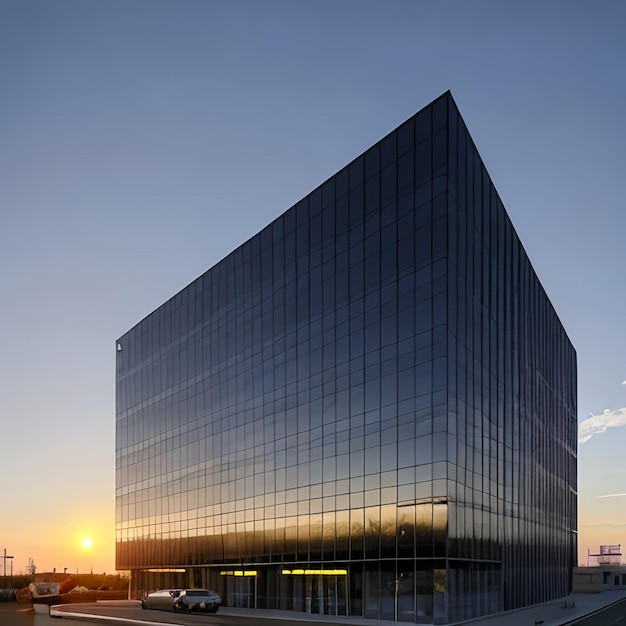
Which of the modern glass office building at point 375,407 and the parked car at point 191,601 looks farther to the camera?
the parked car at point 191,601

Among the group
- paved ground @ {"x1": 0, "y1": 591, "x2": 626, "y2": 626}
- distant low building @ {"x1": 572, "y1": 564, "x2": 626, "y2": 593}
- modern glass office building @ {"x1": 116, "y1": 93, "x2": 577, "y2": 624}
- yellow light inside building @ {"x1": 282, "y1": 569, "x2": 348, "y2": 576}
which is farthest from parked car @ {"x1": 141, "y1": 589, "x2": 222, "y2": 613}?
distant low building @ {"x1": 572, "y1": 564, "x2": 626, "y2": 593}

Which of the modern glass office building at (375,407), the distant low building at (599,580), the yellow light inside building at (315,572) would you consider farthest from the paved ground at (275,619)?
the distant low building at (599,580)

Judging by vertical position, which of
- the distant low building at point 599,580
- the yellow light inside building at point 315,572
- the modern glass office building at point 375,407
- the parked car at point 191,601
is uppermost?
the modern glass office building at point 375,407

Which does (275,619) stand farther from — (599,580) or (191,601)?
(599,580)

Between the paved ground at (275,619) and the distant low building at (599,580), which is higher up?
the paved ground at (275,619)

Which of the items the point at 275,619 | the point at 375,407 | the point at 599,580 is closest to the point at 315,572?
the point at 275,619

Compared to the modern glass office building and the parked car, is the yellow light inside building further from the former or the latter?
the parked car

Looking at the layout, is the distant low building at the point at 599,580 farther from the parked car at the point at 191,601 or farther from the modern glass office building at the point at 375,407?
the parked car at the point at 191,601

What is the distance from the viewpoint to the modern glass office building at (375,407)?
44.6m

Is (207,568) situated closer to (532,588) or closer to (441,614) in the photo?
(532,588)

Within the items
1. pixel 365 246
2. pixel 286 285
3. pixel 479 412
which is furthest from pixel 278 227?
pixel 479 412

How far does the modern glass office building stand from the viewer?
4459 centimetres

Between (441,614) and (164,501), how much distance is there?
4016 centimetres

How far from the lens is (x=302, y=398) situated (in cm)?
5600
